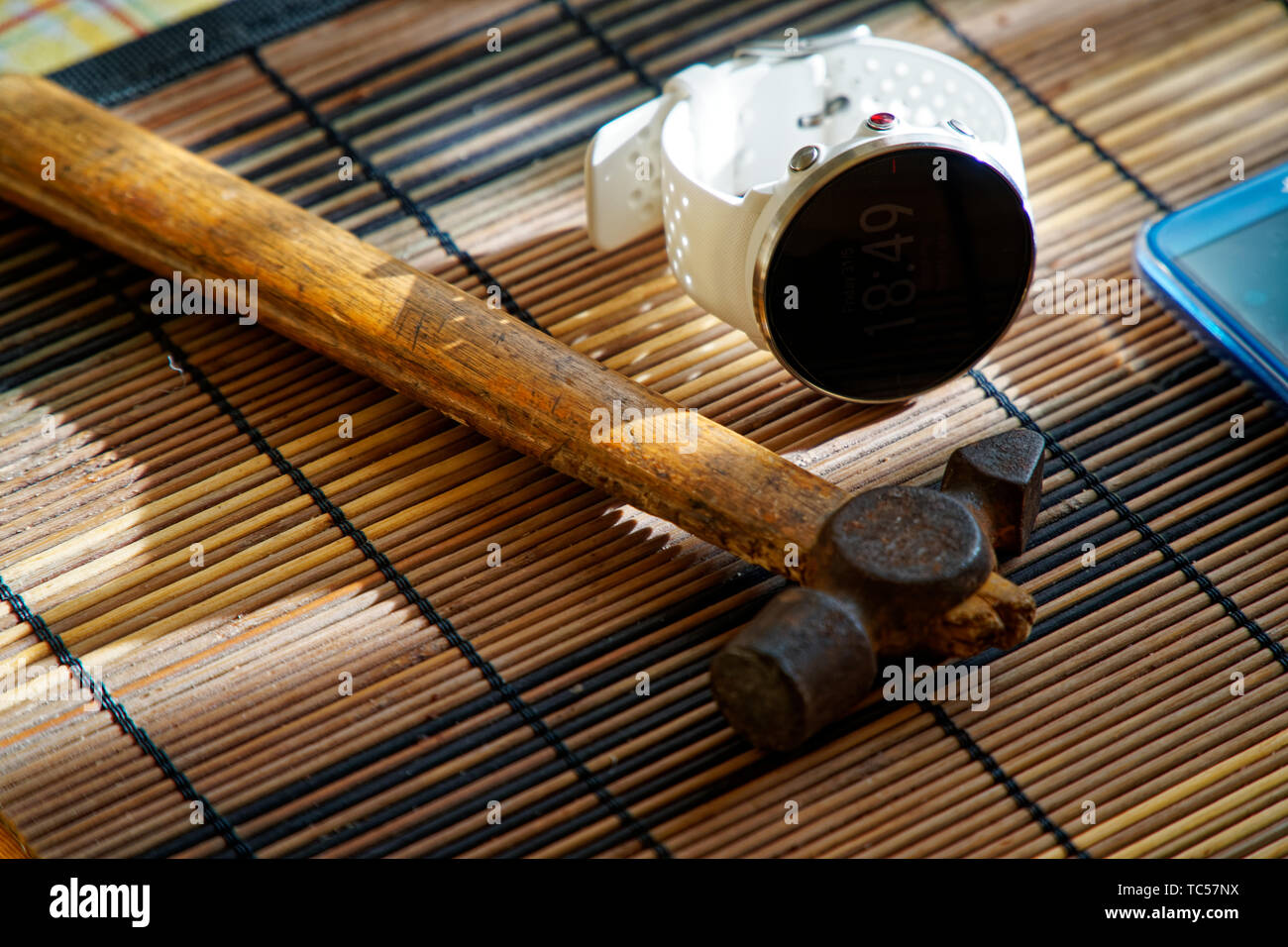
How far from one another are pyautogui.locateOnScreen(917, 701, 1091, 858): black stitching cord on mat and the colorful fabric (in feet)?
3.43

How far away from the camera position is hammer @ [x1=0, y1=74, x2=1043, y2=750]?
80 centimetres

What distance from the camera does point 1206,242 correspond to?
1084 mm

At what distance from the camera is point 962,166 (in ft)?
2.98

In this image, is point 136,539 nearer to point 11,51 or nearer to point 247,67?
point 247,67

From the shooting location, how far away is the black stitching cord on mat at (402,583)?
0.87 meters

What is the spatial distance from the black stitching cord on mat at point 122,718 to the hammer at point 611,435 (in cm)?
28

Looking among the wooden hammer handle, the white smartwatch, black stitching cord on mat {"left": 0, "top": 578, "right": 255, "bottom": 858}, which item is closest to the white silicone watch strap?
the white smartwatch

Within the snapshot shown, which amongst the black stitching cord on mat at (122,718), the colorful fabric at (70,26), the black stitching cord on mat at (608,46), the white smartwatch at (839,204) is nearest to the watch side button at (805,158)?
the white smartwatch at (839,204)

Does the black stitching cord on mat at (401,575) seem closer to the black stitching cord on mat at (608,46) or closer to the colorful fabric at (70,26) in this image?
the colorful fabric at (70,26)

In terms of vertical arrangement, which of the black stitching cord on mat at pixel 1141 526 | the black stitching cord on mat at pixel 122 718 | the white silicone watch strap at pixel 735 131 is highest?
the white silicone watch strap at pixel 735 131

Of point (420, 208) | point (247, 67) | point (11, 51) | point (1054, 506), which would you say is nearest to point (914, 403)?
point (1054, 506)

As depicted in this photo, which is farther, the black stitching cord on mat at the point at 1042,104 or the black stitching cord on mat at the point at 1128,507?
the black stitching cord on mat at the point at 1042,104

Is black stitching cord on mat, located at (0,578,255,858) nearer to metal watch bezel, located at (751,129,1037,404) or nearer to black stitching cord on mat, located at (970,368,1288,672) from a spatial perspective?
metal watch bezel, located at (751,129,1037,404)
